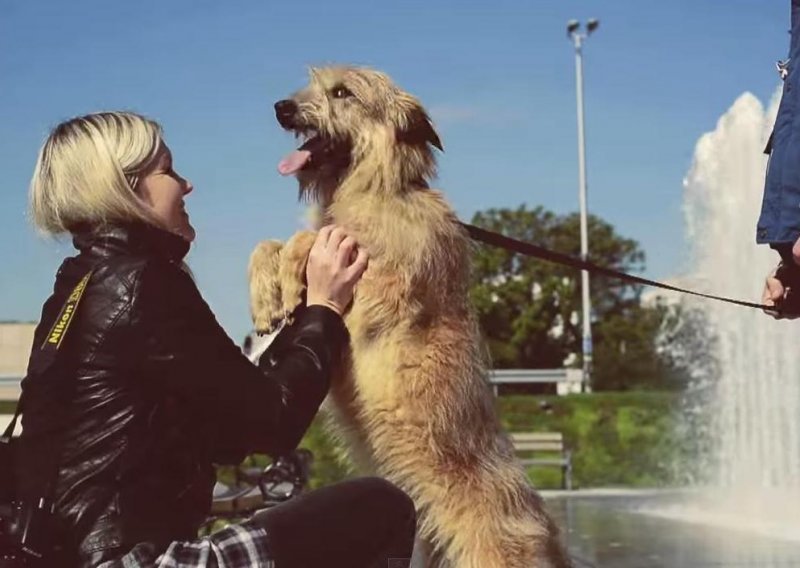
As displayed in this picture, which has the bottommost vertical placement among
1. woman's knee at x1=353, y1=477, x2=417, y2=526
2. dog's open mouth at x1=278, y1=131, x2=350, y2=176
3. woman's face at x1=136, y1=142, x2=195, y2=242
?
woman's knee at x1=353, y1=477, x2=417, y2=526

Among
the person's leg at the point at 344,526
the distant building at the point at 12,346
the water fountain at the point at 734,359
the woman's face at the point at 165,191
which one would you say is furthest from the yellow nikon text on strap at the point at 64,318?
the distant building at the point at 12,346

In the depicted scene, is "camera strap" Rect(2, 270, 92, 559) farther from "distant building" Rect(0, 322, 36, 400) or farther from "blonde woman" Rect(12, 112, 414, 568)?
"distant building" Rect(0, 322, 36, 400)

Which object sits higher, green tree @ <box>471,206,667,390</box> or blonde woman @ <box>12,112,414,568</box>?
green tree @ <box>471,206,667,390</box>

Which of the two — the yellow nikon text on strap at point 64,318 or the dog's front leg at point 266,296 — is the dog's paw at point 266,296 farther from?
the yellow nikon text on strap at point 64,318

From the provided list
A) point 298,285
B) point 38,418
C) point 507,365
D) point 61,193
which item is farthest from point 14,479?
point 507,365

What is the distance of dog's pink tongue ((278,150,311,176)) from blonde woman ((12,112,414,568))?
3.96ft

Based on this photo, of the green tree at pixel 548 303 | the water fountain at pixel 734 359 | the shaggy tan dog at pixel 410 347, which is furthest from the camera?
the green tree at pixel 548 303

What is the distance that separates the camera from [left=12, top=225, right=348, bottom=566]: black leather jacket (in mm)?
2928

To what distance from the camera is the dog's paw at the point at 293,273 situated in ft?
13.9

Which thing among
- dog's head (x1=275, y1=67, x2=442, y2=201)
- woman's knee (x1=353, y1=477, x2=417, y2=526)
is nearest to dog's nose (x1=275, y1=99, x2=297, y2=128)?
dog's head (x1=275, y1=67, x2=442, y2=201)

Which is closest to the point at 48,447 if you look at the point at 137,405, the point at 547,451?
the point at 137,405

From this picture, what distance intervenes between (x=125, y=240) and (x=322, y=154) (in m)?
1.63

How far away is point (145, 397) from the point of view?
301 cm

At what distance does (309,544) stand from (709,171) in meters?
14.7
